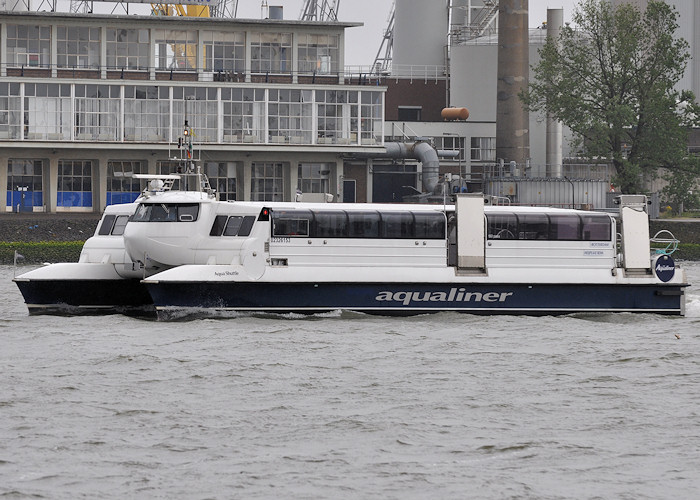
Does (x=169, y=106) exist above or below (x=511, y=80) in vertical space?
below

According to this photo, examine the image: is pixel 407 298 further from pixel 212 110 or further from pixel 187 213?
pixel 212 110

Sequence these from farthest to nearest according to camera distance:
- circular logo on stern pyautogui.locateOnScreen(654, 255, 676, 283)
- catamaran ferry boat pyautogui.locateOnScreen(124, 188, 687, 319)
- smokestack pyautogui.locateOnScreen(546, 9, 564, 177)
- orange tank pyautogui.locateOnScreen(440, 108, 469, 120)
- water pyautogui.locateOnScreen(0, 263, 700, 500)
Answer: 1. smokestack pyautogui.locateOnScreen(546, 9, 564, 177)
2. orange tank pyautogui.locateOnScreen(440, 108, 469, 120)
3. circular logo on stern pyautogui.locateOnScreen(654, 255, 676, 283)
4. catamaran ferry boat pyautogui.locateOnScreen(124, 188, 687, 319)
5. water pyautogui.locateOnScreen(0, 263, 700, 500)

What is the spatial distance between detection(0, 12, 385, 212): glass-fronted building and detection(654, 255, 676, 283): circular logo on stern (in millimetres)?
44826

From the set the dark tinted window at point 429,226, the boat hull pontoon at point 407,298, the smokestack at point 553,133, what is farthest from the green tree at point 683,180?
the dark tinted window at point 429,226

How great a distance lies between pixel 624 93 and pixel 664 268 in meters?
47.2

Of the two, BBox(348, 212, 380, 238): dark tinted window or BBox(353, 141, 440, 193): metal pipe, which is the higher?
BBox(353, 141, 440, 193): metal pipe

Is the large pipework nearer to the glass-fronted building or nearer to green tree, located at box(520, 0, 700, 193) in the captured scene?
the glass-fronted building

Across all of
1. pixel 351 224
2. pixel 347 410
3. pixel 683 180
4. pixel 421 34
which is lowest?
pixel 347 410

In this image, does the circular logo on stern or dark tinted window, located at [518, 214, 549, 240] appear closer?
dark tinted window, located at [518, 214, 549, 240]

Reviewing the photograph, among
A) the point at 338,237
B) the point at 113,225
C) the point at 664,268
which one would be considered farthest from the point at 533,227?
the point at 113,225

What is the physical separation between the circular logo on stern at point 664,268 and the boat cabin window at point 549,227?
152 centimetres

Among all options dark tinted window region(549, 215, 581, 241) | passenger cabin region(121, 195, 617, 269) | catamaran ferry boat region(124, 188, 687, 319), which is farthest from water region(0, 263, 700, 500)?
dark tinted window region(549, 215, 581, 241)

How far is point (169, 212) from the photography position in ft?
118

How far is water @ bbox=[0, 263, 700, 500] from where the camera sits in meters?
18.5
